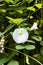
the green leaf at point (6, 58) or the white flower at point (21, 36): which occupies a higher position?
the white flower at point (21, 36)

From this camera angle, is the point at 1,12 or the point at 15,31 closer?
the point at 15,31

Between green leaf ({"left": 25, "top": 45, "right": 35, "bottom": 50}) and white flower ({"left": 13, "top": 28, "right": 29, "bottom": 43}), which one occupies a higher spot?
white flower ({"left": 13, "top": 28, "right": 29, "bottom": 43})

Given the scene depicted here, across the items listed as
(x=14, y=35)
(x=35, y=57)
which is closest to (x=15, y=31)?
(x=14, y=35)

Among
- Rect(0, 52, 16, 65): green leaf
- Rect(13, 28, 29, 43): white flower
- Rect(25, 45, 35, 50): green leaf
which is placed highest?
Rect(13, 28, 29, 43): white flower

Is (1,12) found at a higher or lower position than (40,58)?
higher

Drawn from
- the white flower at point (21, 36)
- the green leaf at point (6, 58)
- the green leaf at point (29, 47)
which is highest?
the white flower at point (21, 36)

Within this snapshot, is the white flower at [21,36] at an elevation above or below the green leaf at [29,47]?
above

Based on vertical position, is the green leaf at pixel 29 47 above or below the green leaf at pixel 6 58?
above

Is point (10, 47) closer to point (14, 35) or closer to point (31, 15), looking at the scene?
point (14, 35)
